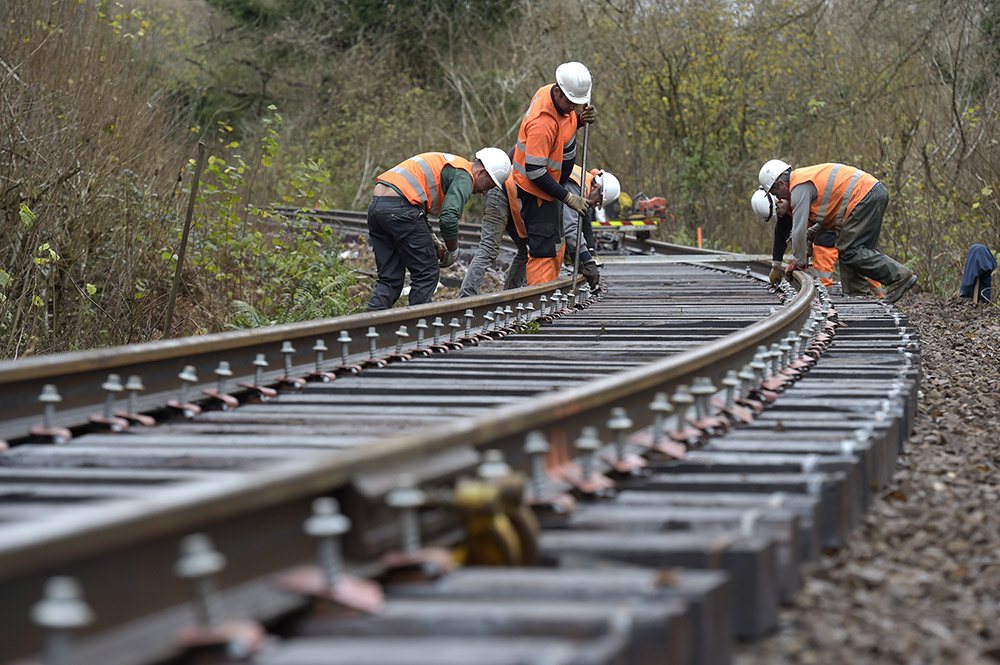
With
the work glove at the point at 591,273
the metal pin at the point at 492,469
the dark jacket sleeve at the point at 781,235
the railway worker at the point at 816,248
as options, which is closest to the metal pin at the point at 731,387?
the metal pin at the point at 492,469

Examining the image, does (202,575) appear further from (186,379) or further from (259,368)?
(259,368)

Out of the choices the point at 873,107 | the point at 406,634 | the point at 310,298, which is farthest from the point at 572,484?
Result: the point at 873,107

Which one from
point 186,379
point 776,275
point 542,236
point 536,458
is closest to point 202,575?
point 536,458

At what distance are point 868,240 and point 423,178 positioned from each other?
14.4 feet

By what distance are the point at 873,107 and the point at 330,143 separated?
14910 mm

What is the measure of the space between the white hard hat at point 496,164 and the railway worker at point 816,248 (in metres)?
2.76

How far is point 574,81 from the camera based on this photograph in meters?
9.15

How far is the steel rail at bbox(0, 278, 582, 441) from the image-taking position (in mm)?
4047

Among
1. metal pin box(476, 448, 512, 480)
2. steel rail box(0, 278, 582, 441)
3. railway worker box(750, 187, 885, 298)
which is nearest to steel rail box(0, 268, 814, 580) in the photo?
metal pin box(476, 448, 512, 480)

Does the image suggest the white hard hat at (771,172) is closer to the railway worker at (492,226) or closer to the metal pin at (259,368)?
the railway worker at (492,226)

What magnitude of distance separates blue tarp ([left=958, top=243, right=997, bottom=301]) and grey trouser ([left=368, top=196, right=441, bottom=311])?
529cm

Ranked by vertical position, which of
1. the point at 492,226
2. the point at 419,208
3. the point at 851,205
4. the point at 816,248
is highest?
the point at 851,205

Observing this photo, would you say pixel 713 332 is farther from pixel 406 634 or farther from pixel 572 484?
pixel 406 634

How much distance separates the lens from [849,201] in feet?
35.5
